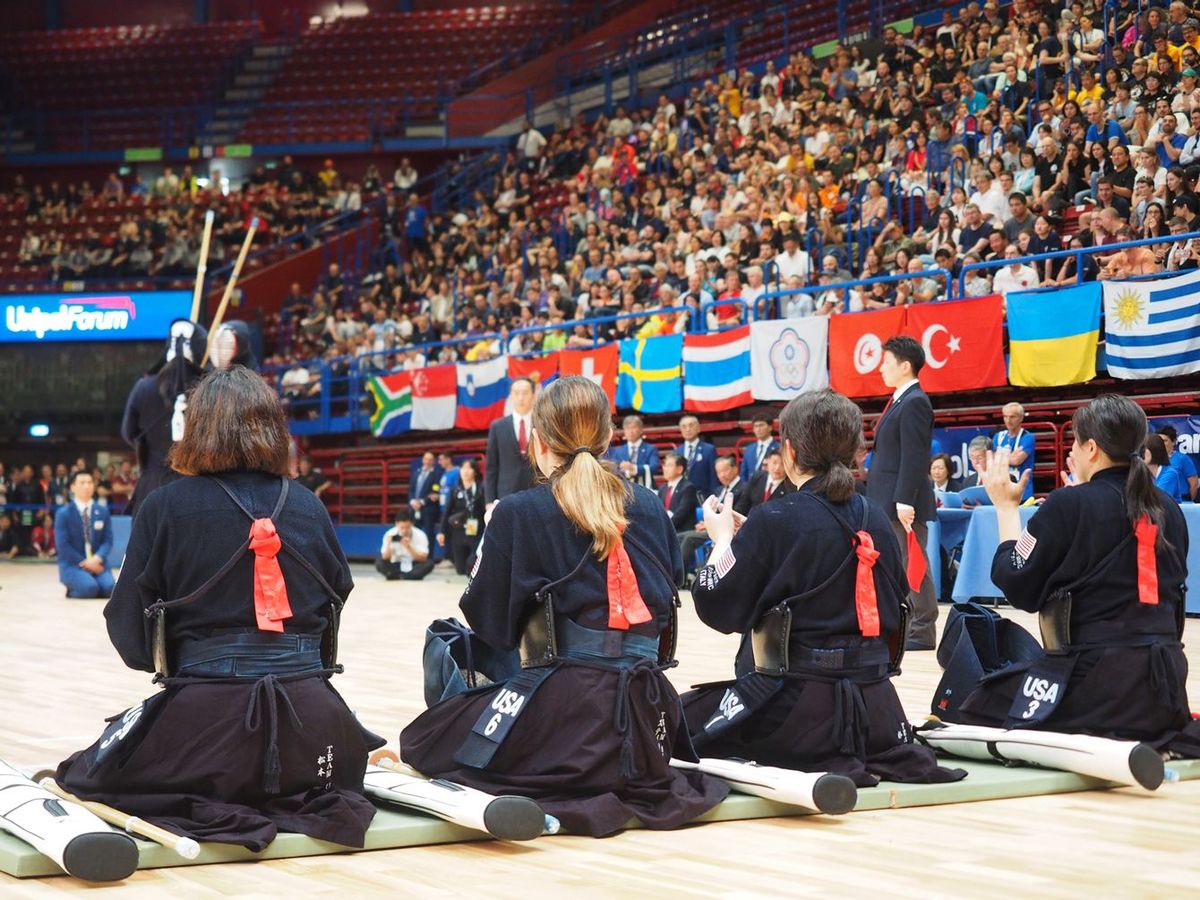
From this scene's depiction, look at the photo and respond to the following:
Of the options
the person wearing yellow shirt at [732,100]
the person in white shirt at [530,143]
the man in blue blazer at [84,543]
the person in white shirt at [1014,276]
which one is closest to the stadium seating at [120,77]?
the person in white shirt at [530,143]

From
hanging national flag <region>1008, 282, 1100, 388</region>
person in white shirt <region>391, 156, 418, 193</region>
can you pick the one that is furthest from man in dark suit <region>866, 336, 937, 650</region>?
person in white shirt <region>391, 156, 418, 193</region>

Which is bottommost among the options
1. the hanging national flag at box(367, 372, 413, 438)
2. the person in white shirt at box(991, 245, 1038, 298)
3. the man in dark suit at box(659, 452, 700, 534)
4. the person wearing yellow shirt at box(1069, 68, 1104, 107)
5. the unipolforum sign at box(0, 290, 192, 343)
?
the man in dark suit at box(659, 452, 700, 534)

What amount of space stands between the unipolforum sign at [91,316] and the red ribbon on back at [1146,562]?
21438 mm

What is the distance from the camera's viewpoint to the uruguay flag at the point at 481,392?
18.3 metres

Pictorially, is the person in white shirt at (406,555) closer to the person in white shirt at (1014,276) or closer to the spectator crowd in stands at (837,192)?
the spectator crowd in stands at (837,192)

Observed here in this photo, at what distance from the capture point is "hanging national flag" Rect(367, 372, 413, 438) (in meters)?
20.1

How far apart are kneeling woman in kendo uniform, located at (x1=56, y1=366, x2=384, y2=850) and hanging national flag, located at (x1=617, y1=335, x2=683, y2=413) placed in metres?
11.8

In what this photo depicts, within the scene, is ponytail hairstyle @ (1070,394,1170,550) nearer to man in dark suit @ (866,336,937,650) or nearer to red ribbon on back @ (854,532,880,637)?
red ribbon on back @ (854,532,880,637)

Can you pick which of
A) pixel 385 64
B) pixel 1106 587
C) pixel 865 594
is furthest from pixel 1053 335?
pixel 385 64

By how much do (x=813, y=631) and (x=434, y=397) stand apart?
1501 cm

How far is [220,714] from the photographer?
158 inches

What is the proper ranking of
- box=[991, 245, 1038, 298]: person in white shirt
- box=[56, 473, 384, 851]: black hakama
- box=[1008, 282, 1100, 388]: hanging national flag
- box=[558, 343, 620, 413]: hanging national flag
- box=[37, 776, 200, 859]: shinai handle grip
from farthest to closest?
box=[558, 343, 620, 413]: hanging national flag
box=[991, 245, 1038, 298]: person in white shirt
box=[1008, 282, 1100, 388]: hanging national flag
box=[56, 473, 384, 851]: black hakama
box=[37, 776, 200, 859]: shinai handle grip

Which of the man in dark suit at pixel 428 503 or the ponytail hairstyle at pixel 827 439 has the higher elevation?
the ponytail hairstyle at pixel 827 439

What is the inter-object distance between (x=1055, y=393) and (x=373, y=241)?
17.7 m
